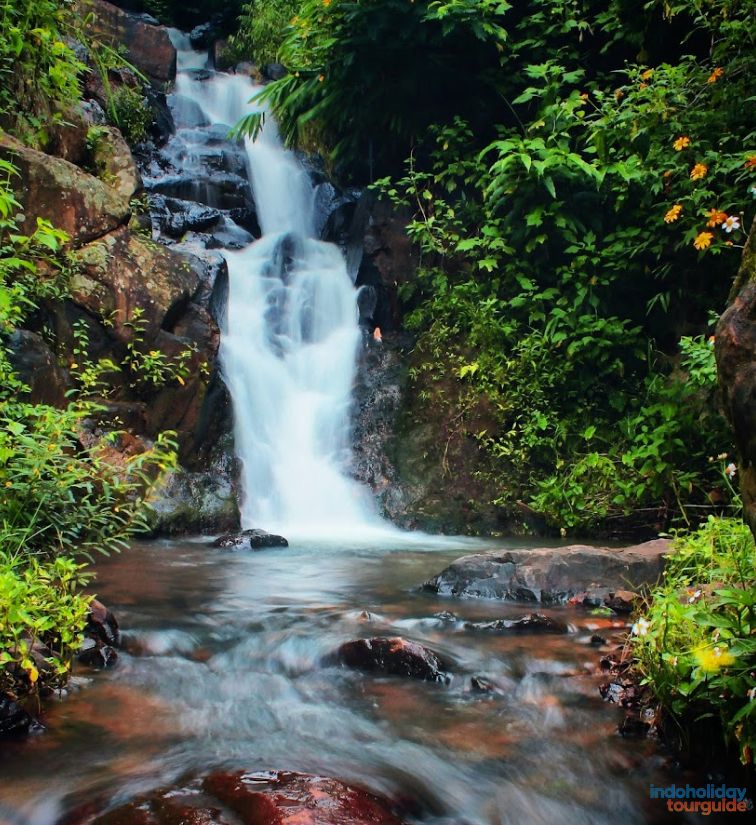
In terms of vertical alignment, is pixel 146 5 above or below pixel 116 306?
above

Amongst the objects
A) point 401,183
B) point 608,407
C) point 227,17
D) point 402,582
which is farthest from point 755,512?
point 227,17

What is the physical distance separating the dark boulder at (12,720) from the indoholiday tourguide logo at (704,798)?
2.38m

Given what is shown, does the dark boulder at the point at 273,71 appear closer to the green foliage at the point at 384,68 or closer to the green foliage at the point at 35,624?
the green foliage at the point at 384,68

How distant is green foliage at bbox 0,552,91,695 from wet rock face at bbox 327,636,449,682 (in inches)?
52.3

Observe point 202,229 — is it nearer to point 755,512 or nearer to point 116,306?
point 116,306

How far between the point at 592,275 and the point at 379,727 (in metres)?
6.50

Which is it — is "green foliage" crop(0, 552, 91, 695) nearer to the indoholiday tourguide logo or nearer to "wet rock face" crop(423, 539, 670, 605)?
the indoholiday tourguide logo

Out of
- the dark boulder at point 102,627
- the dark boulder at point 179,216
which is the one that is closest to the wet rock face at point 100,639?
the dark boulder at point 102,627

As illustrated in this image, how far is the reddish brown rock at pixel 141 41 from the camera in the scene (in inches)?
521

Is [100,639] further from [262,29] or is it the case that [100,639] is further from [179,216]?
[262,29]

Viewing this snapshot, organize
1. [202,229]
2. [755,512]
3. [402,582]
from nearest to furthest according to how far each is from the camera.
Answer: [755,512] < [402,582] < [202,229]

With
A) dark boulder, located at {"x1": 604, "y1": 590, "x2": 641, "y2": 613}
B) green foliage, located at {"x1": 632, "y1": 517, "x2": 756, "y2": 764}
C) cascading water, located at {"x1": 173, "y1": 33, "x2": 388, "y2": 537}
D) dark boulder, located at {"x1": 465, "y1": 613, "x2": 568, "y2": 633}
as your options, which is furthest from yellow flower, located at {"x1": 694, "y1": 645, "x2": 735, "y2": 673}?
cascading water, located at {"x1": 173, "y1": 33, "x2": 388, "y2": 537}

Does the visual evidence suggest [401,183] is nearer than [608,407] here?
No

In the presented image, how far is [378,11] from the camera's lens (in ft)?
28.1
